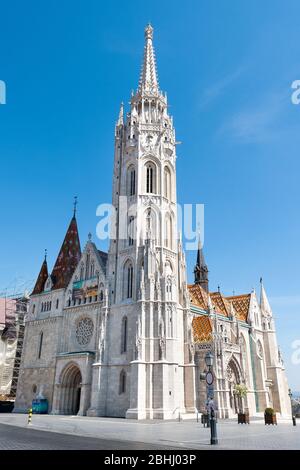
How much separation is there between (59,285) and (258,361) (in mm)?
24917

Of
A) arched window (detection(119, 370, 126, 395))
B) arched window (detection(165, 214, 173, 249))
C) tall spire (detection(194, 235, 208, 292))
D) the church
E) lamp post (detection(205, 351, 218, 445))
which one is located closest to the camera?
lamp post (detection(205, 351, 218, 445))

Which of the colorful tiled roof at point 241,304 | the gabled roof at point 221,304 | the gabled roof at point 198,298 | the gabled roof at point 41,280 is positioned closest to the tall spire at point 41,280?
the gabled roof at point 41,280

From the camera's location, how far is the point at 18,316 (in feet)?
184

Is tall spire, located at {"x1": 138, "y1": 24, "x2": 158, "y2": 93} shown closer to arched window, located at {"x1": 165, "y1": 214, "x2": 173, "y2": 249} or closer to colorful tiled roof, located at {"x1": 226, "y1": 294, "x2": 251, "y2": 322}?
arched window, located at {"x1": 165, "y1": 214, "x2": 173, "y2": 249}

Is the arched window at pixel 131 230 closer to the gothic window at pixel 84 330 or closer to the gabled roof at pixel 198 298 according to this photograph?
the gothic window at pixel 84 330

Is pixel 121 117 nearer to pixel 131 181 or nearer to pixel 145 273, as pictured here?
pixel 131 181

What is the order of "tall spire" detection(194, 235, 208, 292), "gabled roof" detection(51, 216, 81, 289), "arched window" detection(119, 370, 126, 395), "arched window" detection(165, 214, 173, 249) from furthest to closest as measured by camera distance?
1. "tall spire" detection(194, 235, 208, 292)
2. "gabled roof" detection(51, 216, 81, 289)
3. "arched window" detection(165, 214, 173, 249)
4. "arched window" detection(119, 370, 126, 395)

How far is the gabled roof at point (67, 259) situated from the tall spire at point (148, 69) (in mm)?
19435

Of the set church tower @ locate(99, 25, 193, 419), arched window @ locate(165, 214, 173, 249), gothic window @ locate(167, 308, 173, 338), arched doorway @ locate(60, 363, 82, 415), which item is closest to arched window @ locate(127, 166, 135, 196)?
church tower @ locate(99, 25, 193, 419)

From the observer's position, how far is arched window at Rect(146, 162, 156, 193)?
4221 cm

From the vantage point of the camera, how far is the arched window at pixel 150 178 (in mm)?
42213

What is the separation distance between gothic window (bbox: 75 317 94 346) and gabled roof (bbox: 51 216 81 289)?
5848 mm

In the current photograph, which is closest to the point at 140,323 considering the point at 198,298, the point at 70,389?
the point at 70,389
